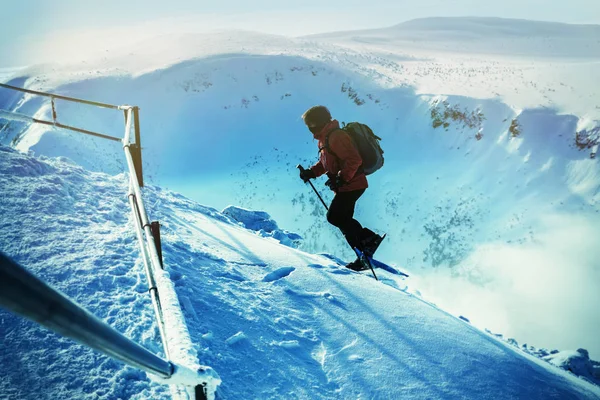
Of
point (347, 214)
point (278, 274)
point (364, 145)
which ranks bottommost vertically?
point (278, 274)

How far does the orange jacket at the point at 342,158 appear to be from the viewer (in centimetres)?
457

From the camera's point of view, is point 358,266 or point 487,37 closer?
point 358,266

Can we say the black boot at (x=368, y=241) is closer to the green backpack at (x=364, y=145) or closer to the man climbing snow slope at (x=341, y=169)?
the man climbing snow slope at (x=341, y=169)

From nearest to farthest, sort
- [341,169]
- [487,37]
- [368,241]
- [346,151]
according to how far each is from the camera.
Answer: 1. [346,151]
2. [341,169]
3. [368,241]
4. [487,37]

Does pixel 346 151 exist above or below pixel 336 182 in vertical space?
above

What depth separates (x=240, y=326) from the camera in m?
3.06

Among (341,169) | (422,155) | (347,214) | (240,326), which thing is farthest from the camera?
(422,155)

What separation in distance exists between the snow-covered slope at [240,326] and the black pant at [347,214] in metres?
0.87

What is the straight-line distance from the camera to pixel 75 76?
71.4 feet

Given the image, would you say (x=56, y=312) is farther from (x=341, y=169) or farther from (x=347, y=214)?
(x=347, y=214)

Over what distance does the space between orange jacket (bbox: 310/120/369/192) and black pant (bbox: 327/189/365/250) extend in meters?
0.12

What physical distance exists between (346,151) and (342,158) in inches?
4.2

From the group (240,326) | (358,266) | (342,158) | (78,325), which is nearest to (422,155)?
(358,266)

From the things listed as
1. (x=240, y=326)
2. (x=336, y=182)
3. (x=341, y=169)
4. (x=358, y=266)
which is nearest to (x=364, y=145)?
(x=341, y=169)
